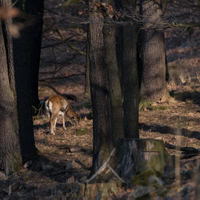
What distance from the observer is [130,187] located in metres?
4.38

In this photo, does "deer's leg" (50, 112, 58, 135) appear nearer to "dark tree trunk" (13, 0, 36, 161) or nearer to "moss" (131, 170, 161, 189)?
"dark tree trunk" (13, 0, 36, 161)

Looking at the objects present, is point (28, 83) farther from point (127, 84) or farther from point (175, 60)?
point (175, 60)

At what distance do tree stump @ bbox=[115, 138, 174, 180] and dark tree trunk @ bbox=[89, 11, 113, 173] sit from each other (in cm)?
169

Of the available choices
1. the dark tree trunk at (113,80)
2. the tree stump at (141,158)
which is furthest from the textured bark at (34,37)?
the tree stump at (141,158)

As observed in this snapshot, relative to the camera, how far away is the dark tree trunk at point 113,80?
675 cm

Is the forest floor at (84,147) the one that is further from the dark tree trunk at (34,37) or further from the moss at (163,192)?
the dark tree trunk at (34,37)

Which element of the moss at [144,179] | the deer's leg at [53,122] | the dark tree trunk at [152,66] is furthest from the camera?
the dark tree trunk at [152,66]

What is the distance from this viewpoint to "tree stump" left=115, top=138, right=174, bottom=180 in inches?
193

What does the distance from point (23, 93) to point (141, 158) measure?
462 centimetres

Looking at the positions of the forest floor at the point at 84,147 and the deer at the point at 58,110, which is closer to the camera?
the forest floor at the point at 84,147

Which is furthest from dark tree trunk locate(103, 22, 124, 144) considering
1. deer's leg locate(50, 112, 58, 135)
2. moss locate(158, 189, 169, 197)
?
deer's leg locate(50, 112, 58, 135)

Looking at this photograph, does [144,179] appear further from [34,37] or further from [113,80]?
[34,37]

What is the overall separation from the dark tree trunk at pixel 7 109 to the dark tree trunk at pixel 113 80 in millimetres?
2843

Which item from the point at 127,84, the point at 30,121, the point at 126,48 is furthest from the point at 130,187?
the point at 30,121
